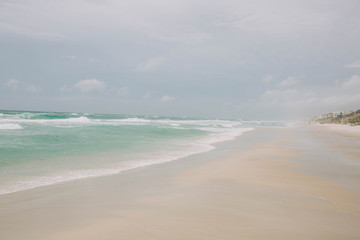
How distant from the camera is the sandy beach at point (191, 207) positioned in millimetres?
3188

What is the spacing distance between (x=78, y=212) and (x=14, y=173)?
4101 millimetres

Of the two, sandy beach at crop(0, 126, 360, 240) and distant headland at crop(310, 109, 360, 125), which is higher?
distant headland at crop(310, 109, 360, 125)

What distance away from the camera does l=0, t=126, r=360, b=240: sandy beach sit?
319 cm

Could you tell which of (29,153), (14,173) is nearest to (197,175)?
(14,173)

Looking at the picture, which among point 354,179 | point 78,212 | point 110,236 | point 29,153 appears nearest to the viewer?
point 110,236

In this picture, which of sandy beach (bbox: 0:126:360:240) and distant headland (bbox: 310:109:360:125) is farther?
distant headland (bbox: 310:109:360:125)

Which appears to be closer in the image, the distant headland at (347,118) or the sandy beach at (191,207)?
the sandy beach at (191,207)

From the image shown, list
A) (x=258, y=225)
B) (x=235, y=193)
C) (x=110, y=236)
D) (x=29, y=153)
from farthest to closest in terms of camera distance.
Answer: (x=29, y=153), (x=235, y=193), (x=258, y=225), (x=110, y=236)

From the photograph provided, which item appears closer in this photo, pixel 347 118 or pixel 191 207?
pixel 191 207

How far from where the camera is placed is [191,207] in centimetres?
407

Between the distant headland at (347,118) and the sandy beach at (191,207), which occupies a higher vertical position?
the distant headland at (347,118)

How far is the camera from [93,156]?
32.9ft

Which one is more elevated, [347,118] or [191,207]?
[347,118]

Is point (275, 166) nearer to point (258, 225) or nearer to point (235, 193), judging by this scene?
point (235, 193)
